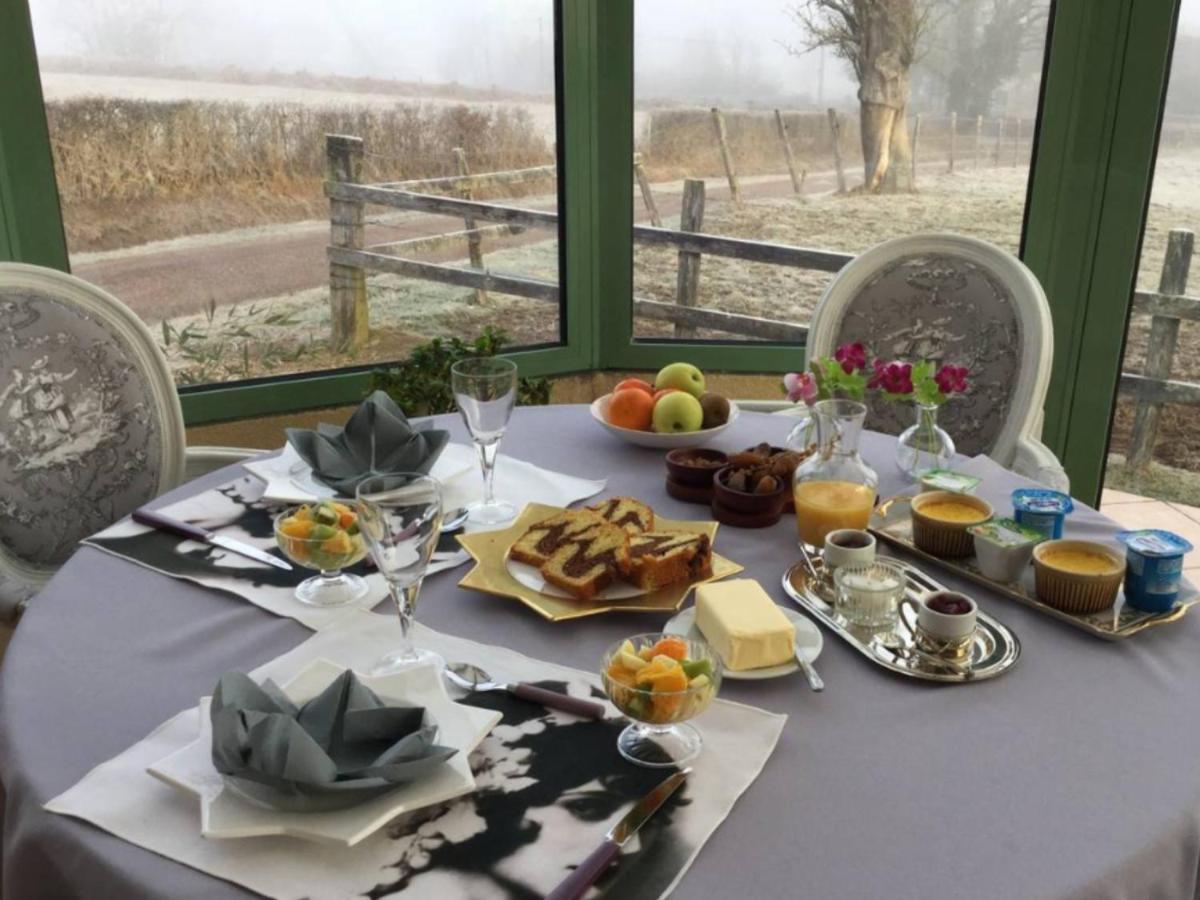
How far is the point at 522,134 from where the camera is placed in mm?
2941

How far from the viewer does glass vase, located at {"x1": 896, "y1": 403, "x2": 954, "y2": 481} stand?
65.9 inches

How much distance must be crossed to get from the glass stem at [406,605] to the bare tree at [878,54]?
7.19 feet

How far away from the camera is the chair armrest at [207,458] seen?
203 centimetres

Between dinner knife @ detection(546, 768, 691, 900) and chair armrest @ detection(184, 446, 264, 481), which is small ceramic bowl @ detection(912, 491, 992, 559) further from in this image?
chair armrest @ detection(184, 446, 264, 481)

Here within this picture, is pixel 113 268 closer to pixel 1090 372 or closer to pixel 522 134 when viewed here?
pixel 522 134

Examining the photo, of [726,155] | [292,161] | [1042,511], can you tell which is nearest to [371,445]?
[1042,511]

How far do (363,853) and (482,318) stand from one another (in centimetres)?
228

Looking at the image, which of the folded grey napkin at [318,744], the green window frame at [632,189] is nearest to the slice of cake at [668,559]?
the folded grey napkin at [318,744]

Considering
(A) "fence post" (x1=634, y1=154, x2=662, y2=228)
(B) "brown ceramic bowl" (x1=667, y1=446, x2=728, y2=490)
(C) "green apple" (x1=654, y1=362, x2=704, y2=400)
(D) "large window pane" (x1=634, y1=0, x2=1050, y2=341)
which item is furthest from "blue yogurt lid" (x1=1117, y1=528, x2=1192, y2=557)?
(A) "fence post" (x1=634, y1=154, x2=662, y2=228)

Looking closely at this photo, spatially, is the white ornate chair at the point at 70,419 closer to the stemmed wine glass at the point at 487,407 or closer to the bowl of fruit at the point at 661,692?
the stemmed wine glass at the point at 487,407

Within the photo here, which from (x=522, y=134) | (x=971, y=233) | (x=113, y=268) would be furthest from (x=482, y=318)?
(x=971, y=233)

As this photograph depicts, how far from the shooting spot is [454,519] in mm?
1541

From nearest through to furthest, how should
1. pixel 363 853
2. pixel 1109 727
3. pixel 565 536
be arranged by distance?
pixel 363 853 < pixel 1109 727 < pixel 565 536

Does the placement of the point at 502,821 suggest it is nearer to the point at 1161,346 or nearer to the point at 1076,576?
the point at 1076,576
